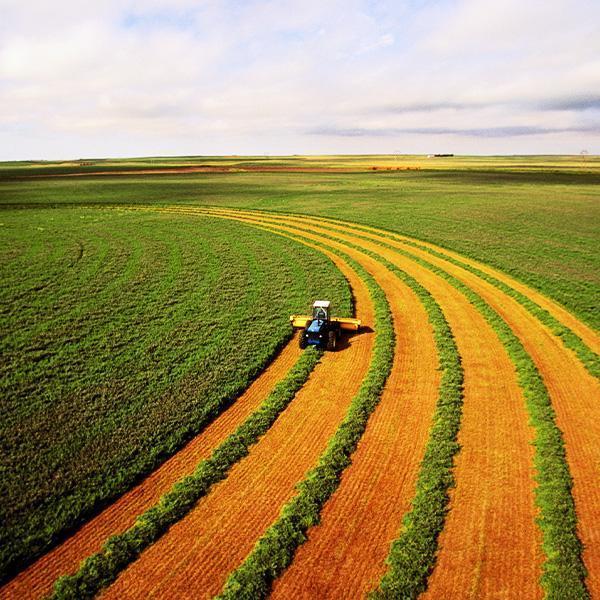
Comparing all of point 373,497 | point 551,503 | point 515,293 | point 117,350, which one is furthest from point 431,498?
point 515,293

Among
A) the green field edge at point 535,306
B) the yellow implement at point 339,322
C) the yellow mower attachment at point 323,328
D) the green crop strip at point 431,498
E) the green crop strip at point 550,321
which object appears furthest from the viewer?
the yellow implement at point 339,322

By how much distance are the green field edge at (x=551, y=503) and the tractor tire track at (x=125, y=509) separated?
6451mm

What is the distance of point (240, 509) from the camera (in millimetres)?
10875

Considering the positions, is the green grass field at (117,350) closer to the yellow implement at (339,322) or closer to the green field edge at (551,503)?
the yellow implement at (339,322)

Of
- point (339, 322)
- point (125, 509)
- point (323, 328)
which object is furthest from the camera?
point (339, 322)

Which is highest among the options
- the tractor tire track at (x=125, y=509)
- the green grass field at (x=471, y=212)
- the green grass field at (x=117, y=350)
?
the green grass field at (x=471, y=212)

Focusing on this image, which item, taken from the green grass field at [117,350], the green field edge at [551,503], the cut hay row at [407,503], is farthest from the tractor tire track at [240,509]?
the green field edge at [551,503]

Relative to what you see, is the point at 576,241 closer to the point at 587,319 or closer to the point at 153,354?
the point at 587,319

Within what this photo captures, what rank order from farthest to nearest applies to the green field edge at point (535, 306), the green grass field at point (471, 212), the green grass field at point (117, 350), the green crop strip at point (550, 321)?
the green grass field at point (471, 212)
the green field edge at point (535, 306)
the green crop strip at point (550, 321)
the green grass field at point (117, 350)

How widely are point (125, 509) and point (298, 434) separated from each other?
5.48 meters

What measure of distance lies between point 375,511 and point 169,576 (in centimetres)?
518

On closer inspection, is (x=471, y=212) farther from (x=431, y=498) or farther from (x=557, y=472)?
(x=431, y=498)

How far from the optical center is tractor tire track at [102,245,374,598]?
9055mm

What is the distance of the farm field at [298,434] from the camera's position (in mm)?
9344
